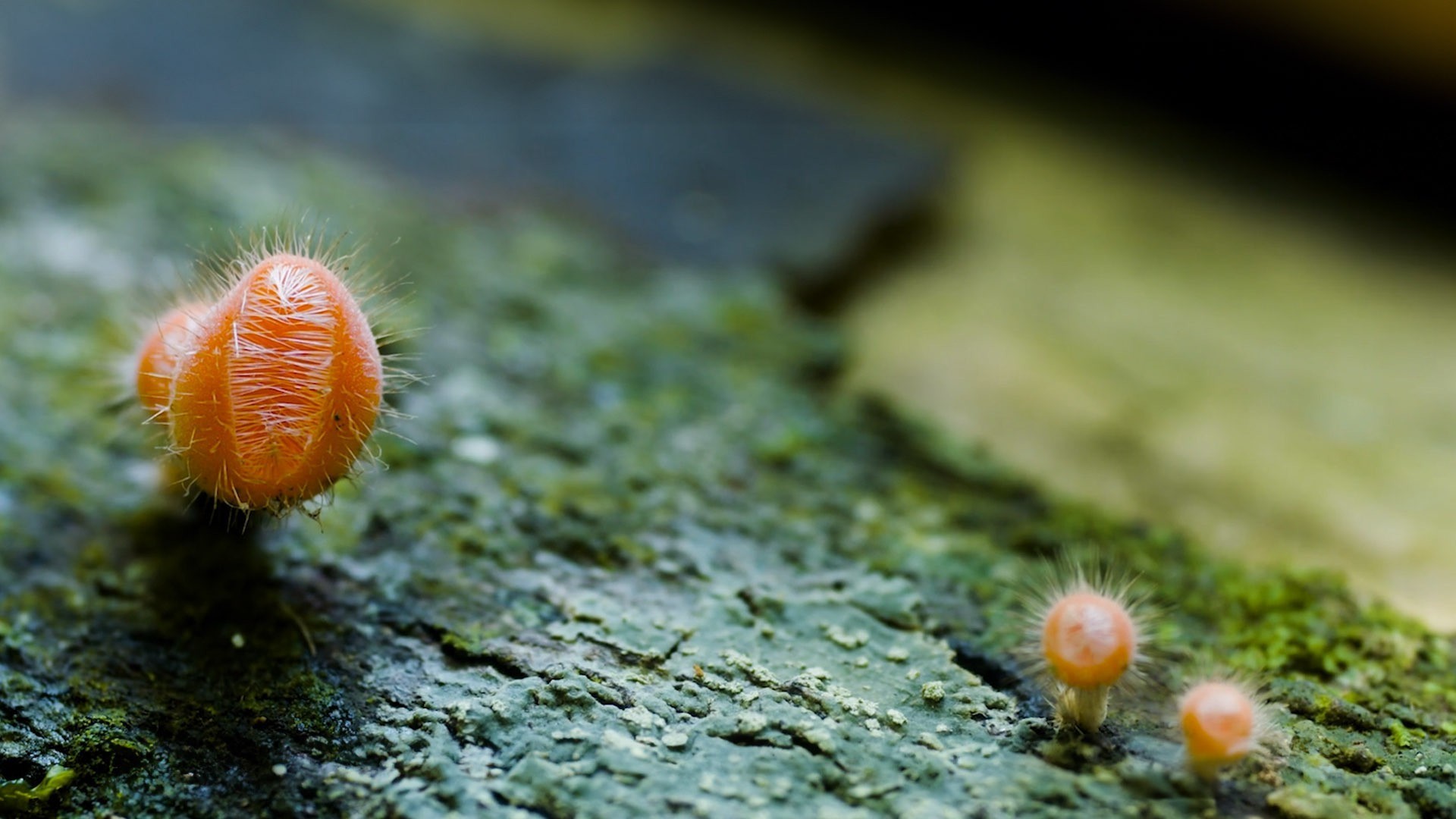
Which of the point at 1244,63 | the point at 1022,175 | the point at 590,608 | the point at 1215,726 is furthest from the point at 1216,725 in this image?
the point at 1244,63

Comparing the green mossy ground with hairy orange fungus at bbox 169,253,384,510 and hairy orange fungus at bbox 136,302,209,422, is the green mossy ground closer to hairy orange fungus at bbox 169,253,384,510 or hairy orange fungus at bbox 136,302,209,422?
hairy orange fungus at bbox 136,302,209,422

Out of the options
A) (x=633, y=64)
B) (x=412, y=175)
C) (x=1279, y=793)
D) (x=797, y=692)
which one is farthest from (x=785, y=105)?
(x=1279, y=793)

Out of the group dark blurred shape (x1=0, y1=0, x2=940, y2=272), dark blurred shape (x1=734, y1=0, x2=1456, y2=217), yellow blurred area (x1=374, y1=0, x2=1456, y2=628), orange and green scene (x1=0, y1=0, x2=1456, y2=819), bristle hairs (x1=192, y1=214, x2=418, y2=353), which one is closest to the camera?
orange and green scene (x1=0, y1=0, x2=1456, y2=819)

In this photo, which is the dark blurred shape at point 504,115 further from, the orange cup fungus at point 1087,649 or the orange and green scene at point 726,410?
the orange cup fungus at point 1087,649

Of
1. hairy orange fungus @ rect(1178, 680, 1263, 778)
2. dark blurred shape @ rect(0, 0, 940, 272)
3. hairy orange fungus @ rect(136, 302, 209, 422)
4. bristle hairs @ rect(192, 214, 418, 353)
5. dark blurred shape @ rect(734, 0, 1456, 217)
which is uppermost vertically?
dark blurred shape @ rect(734, 0, 1456, 217)

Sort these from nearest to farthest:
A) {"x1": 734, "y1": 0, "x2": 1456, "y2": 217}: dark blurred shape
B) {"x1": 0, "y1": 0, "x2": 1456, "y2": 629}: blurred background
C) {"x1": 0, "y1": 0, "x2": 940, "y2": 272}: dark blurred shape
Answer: {"x1": 0, "y1": 0, "x2": 1456, "y2": 629}: blurred background, {"x1": 0, "y1": 0, "x2": 940, "y2": 272}: dark blurred shape, {"x1": 734, "y1": 0, "x2": 1456, "y2": 217}: dark blurred shape

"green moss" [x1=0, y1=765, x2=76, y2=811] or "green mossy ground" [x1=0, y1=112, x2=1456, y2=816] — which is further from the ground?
"green mossy ground" [x1=0, y1=112, x2=1456, y2=816]

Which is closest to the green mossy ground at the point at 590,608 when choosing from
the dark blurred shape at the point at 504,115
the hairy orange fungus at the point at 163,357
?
the hairy orange fungus at the point at 163,357

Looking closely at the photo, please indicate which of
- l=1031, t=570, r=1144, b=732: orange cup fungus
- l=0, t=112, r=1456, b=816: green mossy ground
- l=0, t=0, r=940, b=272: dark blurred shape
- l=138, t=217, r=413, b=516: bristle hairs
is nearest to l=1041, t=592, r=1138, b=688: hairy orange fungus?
l=1031, t=570, r=1144, b=732: orange cup fungus
